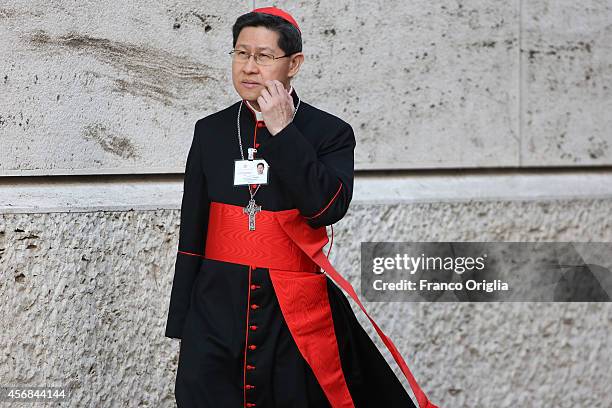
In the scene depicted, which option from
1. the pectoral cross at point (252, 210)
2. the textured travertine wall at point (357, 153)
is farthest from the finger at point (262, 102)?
the textured travertine wall at point (357, 153)

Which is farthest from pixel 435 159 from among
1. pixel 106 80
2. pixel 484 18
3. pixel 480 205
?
pixel 106 80

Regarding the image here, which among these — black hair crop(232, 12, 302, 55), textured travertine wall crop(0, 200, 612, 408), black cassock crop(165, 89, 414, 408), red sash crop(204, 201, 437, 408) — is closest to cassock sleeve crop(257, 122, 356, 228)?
black cassock crop(165, 89, 414, 408)

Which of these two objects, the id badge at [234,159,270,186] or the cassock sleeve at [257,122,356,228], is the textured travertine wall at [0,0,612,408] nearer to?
the id badge at [234,159,270,186]

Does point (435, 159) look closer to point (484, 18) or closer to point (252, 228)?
point (484, 18)

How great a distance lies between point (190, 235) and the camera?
3576 mm

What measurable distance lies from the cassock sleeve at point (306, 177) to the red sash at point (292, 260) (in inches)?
5.4

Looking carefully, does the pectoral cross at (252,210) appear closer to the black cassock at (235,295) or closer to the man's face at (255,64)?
the black cassock at (235,295)

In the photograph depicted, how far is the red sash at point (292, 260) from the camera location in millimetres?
3451

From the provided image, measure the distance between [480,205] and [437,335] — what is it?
26.5 inches

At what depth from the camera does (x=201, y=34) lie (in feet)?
16.8

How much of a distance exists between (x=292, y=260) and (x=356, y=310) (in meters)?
1.88

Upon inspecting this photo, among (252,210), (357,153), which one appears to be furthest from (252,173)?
(357,153)

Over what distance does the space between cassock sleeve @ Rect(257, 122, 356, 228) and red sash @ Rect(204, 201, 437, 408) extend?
0.14m

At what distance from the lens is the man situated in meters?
3.39
